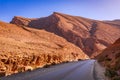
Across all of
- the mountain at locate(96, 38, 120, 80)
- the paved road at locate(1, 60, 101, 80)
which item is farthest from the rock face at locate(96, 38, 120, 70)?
the paved road at locate(1, 60, 101, 80)

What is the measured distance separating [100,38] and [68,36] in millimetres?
21577

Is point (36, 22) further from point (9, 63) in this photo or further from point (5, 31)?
point (9, 63)

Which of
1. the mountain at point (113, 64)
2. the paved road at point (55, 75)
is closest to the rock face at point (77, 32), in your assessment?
the mountain at point (113, 64)

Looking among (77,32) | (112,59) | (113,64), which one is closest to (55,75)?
(113,64)

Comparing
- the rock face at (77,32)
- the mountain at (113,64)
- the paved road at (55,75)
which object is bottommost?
the paved road at (55,75)

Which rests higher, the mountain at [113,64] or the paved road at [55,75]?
the mountain at [113,64]

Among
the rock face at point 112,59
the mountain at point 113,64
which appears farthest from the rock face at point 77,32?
the mountain at point 113,64

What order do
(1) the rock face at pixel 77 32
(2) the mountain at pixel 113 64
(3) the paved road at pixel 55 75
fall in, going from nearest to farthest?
(2) the mountain at pixel 113 64 < (3) the paved road at pixel 55 75 < (1) the rock face at pixel 77 32

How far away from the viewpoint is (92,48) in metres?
165

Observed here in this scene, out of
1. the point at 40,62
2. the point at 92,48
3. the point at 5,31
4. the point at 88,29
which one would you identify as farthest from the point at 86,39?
the point at 40,62

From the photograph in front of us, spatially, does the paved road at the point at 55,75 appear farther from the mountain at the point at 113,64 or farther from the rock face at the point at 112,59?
the rock face at the point at 112,59

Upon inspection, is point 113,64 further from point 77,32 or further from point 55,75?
point 77,32

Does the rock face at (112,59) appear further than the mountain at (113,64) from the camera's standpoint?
Yes

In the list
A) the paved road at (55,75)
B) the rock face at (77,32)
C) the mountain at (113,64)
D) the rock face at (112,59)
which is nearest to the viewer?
the mountain at (113,64)
